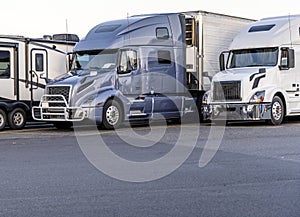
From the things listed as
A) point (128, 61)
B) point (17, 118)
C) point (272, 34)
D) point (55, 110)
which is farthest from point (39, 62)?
point (272, 34)

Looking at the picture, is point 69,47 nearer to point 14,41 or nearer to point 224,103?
point 14,41

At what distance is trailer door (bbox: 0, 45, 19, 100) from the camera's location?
2002cm

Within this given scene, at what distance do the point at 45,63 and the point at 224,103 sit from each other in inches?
243

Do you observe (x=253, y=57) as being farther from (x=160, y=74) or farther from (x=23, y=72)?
(x=23, y=72)

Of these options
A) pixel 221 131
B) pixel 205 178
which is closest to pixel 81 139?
pixel 221 131

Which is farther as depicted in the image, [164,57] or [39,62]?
[39,62]

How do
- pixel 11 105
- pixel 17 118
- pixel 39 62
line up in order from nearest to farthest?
pixel 11 105 → pixel 17 118 → pixel 39 62

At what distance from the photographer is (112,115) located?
1941 centimetres

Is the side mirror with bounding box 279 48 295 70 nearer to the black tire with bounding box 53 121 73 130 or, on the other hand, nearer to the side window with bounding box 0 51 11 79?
the black tire with bounding box 53 121 73 130

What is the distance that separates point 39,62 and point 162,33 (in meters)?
4.23

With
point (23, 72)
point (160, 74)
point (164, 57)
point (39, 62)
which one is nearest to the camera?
point (23, 72)

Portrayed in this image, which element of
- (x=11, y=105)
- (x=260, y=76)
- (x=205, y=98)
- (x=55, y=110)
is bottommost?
(x=55, y=110)

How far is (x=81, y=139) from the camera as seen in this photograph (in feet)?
54.0

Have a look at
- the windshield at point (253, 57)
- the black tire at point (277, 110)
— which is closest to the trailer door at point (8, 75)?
the windshield at point (253, 57)
